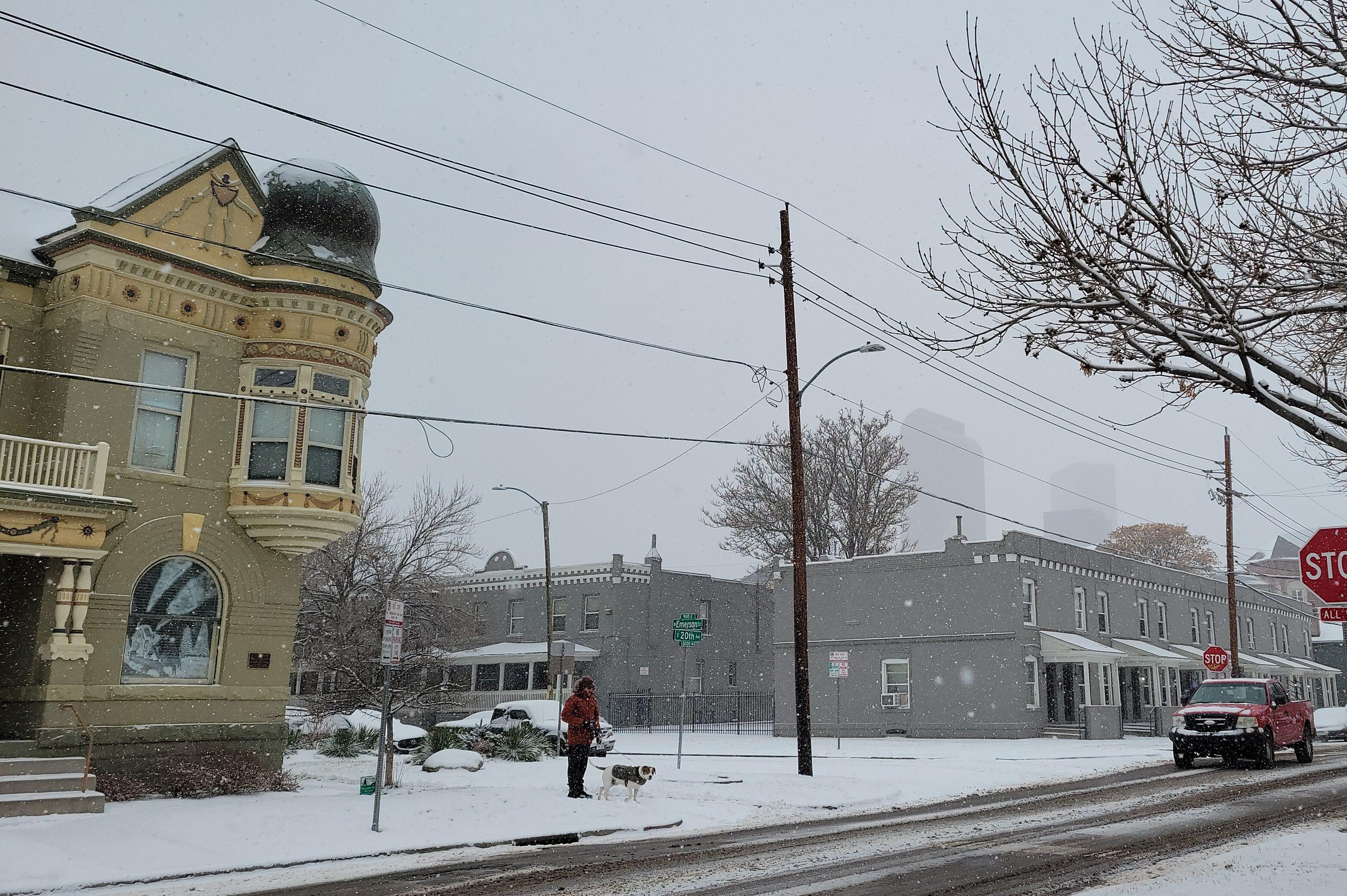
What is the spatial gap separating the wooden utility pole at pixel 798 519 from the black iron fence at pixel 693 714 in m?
22.3

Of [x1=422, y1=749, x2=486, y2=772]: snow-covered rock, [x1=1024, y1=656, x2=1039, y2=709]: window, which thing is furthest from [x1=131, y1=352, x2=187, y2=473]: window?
[x1=1024, y1=656, x2=1039, y2=709]: window

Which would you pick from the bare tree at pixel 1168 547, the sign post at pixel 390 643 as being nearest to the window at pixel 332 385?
the sign post at pixel 390 643

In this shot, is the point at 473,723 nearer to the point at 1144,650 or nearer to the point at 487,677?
the point at 487,677

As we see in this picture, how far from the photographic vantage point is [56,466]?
52.1ft

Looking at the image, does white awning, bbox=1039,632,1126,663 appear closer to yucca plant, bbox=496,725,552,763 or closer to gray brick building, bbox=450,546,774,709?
gray brick building, bbox=450,546,774,709

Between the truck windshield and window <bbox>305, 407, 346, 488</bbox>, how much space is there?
19570mm

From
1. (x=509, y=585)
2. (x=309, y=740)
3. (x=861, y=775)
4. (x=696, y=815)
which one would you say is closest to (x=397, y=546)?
(x=309, y=740)

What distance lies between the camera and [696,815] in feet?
50.8

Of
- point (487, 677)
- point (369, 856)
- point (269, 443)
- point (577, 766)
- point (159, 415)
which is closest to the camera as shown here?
point (369, 856)

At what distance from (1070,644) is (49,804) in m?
31.8

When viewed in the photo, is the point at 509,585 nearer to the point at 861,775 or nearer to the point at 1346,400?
the point at 861,775

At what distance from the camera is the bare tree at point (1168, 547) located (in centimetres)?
7925

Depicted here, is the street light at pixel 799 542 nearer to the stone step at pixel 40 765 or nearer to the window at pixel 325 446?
the window at pixel 325 446

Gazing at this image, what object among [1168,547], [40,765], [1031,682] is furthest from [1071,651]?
[1168,547]
